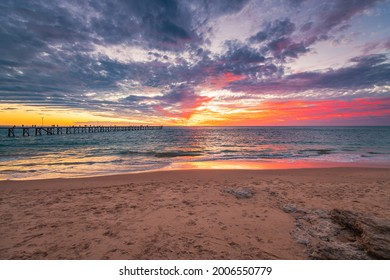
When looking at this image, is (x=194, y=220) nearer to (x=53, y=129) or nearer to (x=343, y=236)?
(x=343, y=236)

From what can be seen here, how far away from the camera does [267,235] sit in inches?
178

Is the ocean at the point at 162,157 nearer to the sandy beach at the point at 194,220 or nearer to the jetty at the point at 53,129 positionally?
the sandy beach at the point at 194,220

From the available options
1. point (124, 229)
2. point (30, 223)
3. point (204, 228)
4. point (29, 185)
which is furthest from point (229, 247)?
point (29, 185)

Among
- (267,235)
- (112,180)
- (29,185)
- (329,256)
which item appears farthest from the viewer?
(112,180)

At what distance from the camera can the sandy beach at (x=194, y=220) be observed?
3.91m

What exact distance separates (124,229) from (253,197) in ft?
14.5

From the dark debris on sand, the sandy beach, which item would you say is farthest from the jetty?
the dark debris on sand

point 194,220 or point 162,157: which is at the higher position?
point 194,220

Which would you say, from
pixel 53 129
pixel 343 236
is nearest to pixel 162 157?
pixel 343 236

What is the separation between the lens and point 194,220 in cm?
527

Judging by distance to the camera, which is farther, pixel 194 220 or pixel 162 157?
pixel 162 157

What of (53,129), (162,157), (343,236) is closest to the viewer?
(343,236)

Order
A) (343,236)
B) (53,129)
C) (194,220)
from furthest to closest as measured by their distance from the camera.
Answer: (53,129), (194,220), (343,236)

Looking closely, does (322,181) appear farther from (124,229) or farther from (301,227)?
(124,229)
